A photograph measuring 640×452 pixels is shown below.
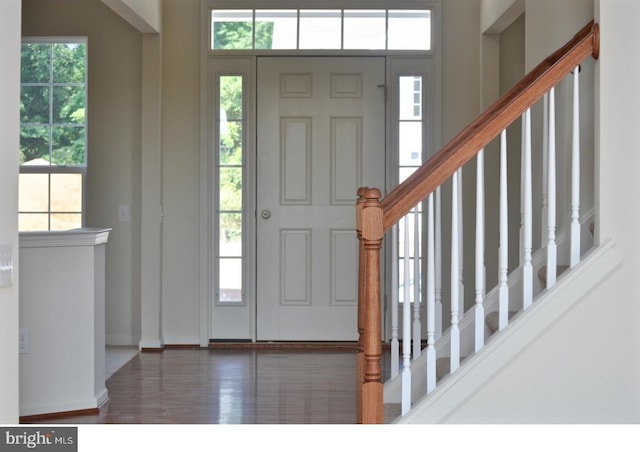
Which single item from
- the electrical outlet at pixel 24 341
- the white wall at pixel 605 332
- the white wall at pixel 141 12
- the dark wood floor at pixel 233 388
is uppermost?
the white wall at pixel 141 12

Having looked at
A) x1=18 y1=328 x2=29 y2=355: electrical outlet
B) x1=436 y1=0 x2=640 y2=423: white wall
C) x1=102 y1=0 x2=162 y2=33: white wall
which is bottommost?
x1=18 y1=328 x2=29 y2=355: electrical outlet

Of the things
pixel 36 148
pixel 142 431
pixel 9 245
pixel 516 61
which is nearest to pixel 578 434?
pixel 142 431

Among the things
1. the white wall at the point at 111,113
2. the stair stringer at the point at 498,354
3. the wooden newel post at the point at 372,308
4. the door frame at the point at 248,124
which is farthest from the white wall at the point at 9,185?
the white wall at the point at 111,113

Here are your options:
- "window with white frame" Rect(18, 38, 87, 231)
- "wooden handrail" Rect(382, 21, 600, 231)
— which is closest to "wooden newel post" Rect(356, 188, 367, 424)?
"wooden handrail" Rect(382, 21, 600, 231)

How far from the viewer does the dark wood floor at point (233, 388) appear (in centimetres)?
465

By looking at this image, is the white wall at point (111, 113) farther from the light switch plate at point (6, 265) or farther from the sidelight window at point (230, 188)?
the light switch plate at point (6, 265)

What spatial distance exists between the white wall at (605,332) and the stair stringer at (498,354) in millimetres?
24

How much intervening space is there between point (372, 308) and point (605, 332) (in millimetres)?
845

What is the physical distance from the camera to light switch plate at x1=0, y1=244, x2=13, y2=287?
3.02m

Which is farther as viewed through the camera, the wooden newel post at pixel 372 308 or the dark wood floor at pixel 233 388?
the dark wood floor at pixel 233 388

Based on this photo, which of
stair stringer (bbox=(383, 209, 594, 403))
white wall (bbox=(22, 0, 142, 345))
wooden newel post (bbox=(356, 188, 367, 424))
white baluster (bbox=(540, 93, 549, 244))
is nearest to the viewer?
wooden newel post (bbox=(356, 188, 367, 424))

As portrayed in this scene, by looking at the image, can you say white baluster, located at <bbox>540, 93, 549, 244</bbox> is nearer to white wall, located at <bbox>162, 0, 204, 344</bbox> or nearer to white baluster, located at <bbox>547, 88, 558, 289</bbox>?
white baluster, located at <bbox>547, 88, 558, 289</bbox>

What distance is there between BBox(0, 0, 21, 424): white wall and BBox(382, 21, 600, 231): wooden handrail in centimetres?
132

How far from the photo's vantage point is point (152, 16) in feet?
21.1
